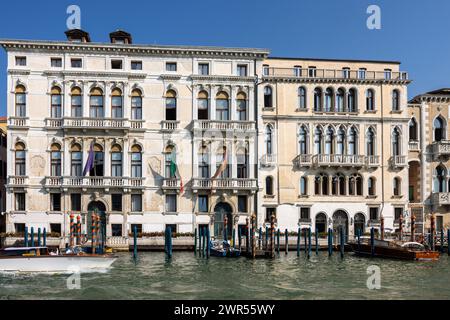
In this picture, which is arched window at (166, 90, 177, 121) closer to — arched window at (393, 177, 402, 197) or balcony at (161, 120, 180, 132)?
balcony at (161, 120, 180, 132)

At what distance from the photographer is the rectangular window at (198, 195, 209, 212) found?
3250 centimetres

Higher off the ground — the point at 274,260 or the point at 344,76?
the point at 344,76

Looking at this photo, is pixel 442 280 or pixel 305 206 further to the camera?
pixel 305 206

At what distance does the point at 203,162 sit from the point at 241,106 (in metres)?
Answer: 4.32

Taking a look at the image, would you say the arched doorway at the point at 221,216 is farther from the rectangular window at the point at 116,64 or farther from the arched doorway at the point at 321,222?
the rectangular window at the point at 116,64

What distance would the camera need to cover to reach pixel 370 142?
34406 millimetres

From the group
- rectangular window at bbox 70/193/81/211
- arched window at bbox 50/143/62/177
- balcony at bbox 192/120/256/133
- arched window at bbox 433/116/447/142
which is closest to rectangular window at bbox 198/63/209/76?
balcony at bbox 192/120/256/133

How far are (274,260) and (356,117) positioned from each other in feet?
42.1

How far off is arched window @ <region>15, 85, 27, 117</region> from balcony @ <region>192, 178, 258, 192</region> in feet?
36.6

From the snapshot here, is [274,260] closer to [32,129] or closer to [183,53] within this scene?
[183,53]

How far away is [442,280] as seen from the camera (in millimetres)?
19953

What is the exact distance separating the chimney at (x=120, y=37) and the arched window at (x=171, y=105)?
4.41 m
